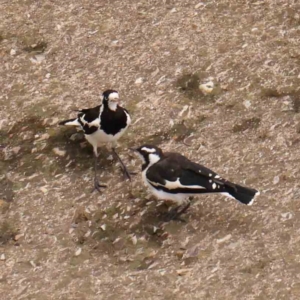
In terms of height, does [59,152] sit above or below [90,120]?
below

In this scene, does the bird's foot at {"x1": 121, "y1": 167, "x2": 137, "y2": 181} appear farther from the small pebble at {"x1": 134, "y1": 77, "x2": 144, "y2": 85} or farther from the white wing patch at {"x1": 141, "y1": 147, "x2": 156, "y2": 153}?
the small pebble at {"x1": 134, "y1": 77, "x2": 144, "y2": 85}

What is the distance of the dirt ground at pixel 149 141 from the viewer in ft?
19.2

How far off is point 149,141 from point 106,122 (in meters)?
0.67

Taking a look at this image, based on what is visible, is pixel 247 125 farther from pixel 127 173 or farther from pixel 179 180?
pixel 179 180

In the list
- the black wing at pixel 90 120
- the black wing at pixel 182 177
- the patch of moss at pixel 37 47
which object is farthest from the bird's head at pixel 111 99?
the patch of moss at pixel 37 47

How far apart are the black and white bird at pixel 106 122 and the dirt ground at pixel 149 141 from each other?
1.06 feet

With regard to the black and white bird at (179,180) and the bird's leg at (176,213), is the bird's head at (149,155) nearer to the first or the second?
the black and white bird at (179,180)

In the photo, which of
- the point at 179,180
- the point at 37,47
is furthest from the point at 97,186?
the point at 37,47

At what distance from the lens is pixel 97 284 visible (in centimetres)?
581

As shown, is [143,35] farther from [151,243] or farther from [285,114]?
[151,243]

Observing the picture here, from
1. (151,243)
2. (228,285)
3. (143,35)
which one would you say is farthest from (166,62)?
(228,285)

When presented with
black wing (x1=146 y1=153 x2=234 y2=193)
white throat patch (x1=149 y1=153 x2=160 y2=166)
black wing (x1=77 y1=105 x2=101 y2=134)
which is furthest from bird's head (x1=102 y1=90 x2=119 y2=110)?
black wing (x1=146 y1=153 x2=234 y2=193)

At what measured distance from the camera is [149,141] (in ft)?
23.2

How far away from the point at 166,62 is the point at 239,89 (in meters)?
0.83
